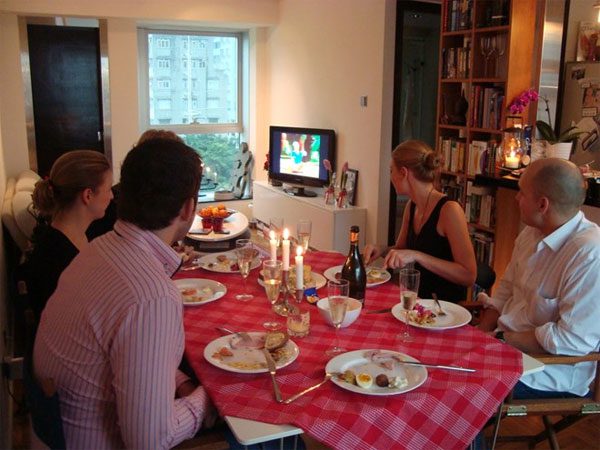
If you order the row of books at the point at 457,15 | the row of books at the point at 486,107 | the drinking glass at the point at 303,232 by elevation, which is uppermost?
the row of books at the point at 457,15

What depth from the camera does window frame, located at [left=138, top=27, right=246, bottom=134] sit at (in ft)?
20.8

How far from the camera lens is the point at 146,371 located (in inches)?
50.3

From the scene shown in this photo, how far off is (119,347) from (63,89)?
5327 mm

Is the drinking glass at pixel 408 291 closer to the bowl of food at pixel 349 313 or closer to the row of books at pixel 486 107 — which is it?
the bowl of food at pixel 349 313

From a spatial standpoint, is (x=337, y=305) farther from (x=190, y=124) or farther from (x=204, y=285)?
(x=190, y=124)

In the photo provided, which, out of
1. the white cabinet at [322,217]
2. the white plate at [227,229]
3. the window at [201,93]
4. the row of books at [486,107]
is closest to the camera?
the white plate at [227,229]

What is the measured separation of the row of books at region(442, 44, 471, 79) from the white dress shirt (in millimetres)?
2208

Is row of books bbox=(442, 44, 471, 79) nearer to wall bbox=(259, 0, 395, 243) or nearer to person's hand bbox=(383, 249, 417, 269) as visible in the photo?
wall bbox=(259, 0, 395, 243)

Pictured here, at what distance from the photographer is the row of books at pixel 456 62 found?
13.5ft

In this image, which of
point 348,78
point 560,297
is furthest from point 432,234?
point 348,78

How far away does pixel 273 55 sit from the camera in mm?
6523

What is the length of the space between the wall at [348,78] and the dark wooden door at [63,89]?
195cm

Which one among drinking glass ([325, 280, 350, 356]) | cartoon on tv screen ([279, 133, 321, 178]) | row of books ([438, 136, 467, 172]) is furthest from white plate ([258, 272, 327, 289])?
cartoon on tv screen ([279, 133, 321, 178])

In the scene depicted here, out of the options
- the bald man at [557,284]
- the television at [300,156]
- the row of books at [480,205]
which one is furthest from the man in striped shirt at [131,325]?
the television at [300,156]
